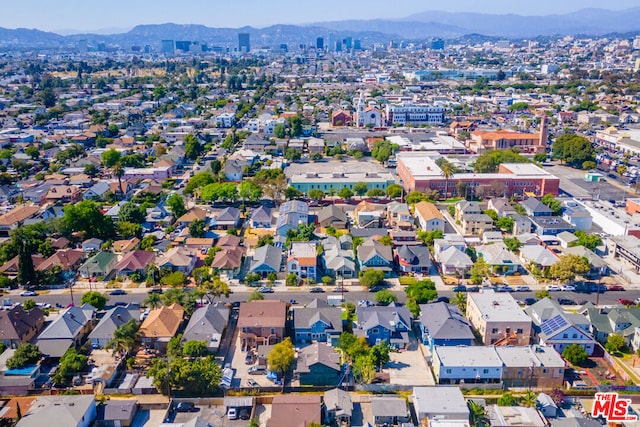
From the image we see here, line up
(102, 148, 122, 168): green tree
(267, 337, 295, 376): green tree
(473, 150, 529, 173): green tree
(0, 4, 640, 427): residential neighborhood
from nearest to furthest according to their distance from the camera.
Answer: (0, 4, 640, 427): residential neighborhood
(267, 337, 295, 376): green tree
(473, 150, 529, 173): green tree
(102, 148, 122, 168): green tree

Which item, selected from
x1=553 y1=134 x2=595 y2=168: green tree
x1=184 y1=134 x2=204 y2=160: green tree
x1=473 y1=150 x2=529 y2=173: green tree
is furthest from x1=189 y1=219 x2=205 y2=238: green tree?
x1=553 y1=134 x2=595 y2=168: green tree

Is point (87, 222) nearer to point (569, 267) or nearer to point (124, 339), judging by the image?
point (124, 339)

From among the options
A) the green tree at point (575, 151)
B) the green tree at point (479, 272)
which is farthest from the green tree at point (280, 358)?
the green tree at point (575, 151)

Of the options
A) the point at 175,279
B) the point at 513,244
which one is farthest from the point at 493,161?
the point at 175,279

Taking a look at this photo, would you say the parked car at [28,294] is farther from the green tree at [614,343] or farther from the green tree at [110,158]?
the green tree at [614,343]

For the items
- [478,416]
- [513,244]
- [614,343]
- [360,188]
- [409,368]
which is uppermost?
[360,188]

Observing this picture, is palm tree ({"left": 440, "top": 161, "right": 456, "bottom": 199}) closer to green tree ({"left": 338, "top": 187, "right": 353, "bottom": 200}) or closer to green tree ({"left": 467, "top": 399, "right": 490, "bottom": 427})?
green tree ({"left": 338, "top": 187, "right": 353, "bottom": 200})
